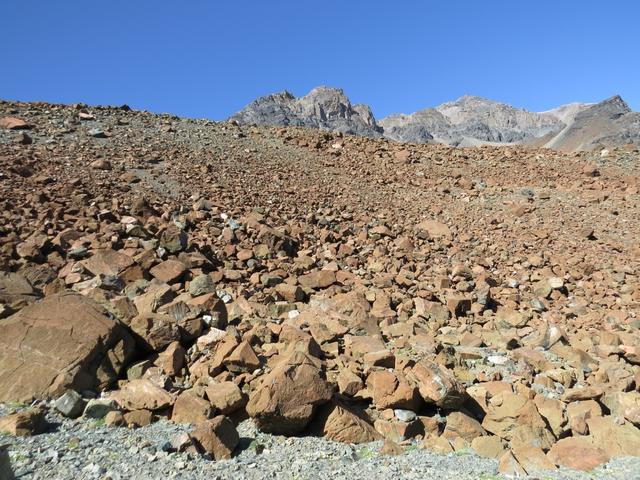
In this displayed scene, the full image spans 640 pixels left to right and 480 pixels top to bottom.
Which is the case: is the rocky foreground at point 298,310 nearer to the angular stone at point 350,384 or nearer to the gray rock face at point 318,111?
the angular stone at point 350,384

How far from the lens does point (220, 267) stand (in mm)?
7926

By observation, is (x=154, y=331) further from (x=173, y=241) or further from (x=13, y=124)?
(x=13, y=124)

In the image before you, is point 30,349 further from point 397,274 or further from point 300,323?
point 397,274

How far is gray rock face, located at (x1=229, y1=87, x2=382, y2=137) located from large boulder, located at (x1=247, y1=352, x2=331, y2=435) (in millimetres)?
131369

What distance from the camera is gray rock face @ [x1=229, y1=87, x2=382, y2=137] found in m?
134

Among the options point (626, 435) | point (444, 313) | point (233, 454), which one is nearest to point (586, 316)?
point (444, 313)

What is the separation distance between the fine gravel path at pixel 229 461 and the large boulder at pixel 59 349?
44cm

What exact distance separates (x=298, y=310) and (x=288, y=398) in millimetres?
2760

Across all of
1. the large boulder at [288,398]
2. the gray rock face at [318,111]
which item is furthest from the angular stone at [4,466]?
the gray rock face at [318,111]

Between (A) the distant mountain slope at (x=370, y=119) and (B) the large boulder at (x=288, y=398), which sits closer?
(B) the large boulder at (x=288, y=398)

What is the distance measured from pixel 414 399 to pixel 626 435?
1.99 m

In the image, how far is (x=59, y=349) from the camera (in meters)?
4.51

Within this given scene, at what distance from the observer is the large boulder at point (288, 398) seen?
4109 millimetres

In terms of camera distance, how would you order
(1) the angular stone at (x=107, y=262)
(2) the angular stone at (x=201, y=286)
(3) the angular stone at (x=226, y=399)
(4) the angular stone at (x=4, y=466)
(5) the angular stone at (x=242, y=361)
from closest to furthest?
(4) the angular stone at (x=4, y=466) < (3) the angular stone at (x=226, y=399) < (5) the angular stone at (x=242, y=361) < (2) the angular stone at (x=201, y=286) < (1) the angular stone at (x=107, y=262)
